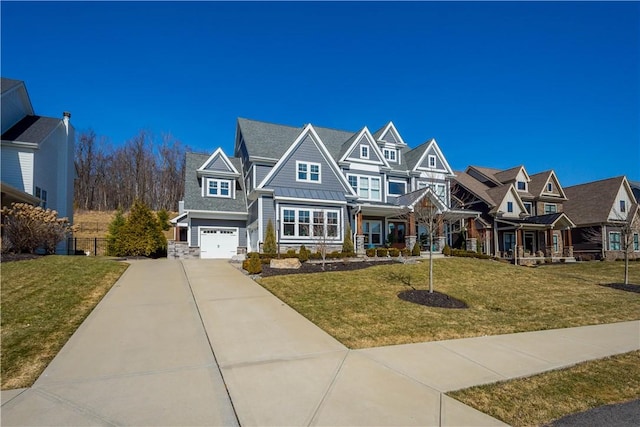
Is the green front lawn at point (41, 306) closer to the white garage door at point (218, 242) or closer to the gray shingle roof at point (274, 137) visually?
the white garage door at point (218, 242)

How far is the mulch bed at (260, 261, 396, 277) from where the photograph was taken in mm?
14914

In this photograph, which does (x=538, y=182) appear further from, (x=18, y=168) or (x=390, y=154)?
(x=18, y=168)

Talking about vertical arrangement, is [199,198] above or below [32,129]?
below

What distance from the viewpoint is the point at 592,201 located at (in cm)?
3412

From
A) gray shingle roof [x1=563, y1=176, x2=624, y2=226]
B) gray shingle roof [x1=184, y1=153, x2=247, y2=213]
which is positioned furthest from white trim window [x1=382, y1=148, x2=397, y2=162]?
gray shingle roof [x1=563, y1=176, x2=624, y2=226]

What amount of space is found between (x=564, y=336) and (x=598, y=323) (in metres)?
2.45

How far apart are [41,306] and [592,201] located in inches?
1680

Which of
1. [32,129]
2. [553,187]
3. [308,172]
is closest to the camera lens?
[32,129]

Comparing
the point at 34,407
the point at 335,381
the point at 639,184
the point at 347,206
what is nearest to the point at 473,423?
the point at 335,381

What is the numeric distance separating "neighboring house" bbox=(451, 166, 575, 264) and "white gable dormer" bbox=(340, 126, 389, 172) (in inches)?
295

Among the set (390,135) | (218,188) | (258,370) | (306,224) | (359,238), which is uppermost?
(390,135)

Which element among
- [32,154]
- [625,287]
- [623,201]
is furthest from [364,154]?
[623,201]

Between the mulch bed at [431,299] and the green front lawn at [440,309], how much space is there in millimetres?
337

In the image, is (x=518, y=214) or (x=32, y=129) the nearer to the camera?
(x=32, y=129)
